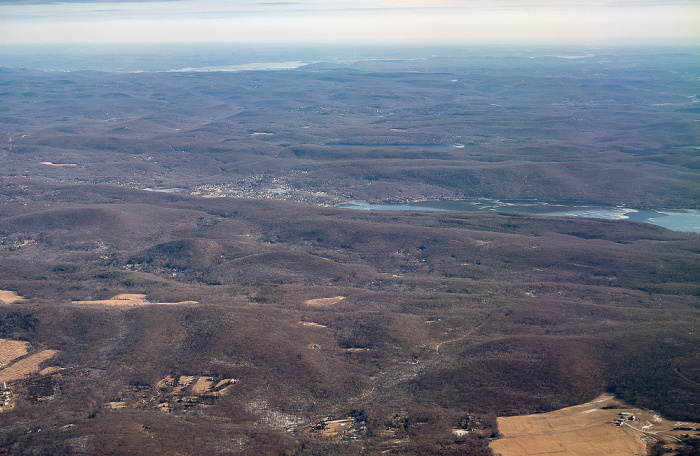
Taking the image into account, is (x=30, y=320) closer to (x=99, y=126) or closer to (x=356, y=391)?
(x=356, y=391)

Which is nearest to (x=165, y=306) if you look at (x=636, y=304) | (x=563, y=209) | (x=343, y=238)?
(x=343, y=238)

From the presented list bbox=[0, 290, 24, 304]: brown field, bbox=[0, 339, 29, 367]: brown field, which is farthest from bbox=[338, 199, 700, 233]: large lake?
bbox=[0, 339, 29, 367]: brown field

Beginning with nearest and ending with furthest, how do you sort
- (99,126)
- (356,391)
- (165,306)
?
(356,391) < (165,306) < (99,126)

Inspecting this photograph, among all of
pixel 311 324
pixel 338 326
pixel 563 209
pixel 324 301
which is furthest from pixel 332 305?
pixel 563 209

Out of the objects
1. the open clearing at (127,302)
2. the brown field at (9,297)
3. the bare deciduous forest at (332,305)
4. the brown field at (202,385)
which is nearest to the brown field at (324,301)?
the bare deciduous forest at (332,305)

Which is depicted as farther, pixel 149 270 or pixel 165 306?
pixel 149 270

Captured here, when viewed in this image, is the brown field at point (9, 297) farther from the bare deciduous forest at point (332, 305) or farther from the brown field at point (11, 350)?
the brown field at point (11, 350)
